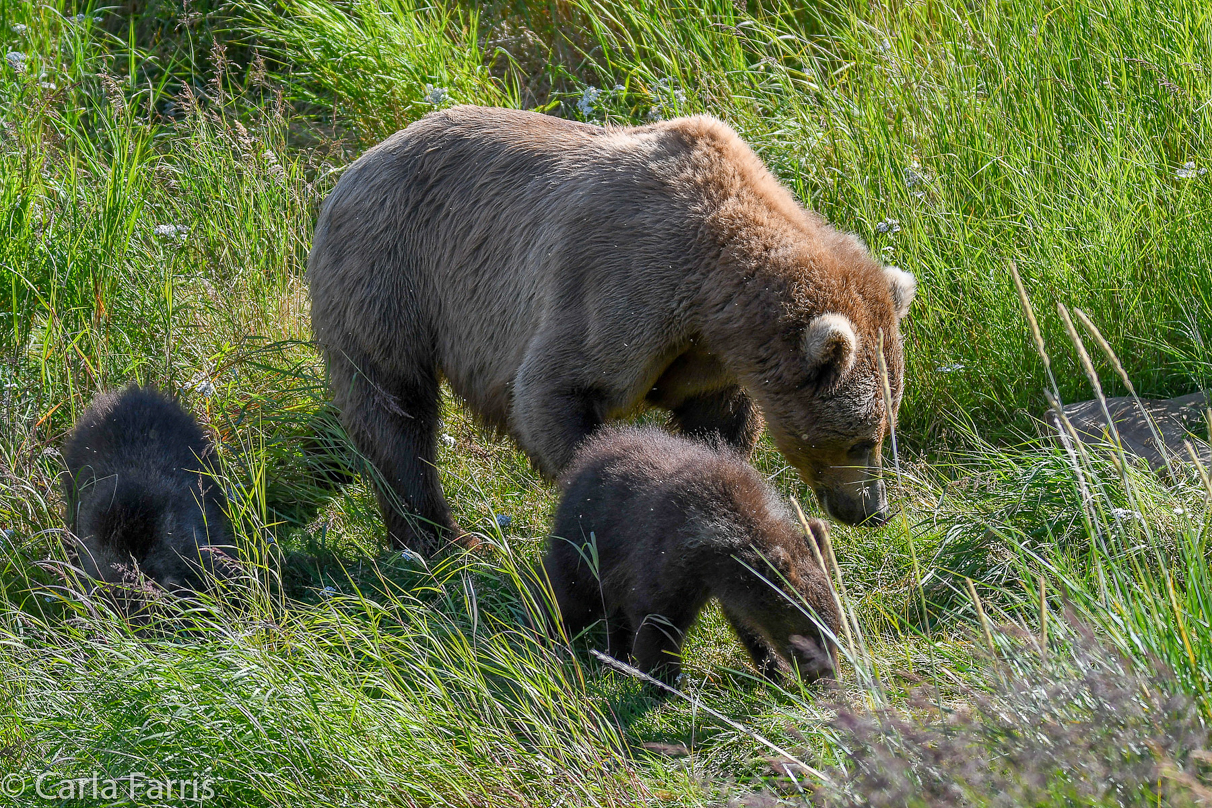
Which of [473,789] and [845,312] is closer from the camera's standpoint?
[473,789]

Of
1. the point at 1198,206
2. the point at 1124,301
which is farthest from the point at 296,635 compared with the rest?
the point at 1198,206

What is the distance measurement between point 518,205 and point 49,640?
2761 millimetres

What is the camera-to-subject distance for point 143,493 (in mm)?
4969

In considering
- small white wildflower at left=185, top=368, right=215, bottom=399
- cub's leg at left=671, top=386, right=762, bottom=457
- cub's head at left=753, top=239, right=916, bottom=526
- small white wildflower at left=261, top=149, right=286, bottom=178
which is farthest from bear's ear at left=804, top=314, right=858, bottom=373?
small white wildflower at left=261, top=149, right=286, bottom=178

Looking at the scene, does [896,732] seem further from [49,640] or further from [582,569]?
[49,640]

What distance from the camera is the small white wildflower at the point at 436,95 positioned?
7410 mm

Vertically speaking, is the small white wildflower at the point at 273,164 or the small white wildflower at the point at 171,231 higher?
the small white wildflower at the point at 273,164

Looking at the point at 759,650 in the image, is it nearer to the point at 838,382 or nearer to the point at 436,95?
the point at 838,382

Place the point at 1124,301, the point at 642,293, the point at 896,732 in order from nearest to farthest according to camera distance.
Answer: the point at 896,732 < the point at 642,293 < the point at 1124,301

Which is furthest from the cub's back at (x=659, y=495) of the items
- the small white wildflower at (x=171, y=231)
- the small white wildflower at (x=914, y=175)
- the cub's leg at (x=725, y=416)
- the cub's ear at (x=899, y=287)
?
the small white wildflower at (x=171, y=231)

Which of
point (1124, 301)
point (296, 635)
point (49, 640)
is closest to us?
point (296, 635)

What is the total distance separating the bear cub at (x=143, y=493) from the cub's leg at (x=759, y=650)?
1984mm

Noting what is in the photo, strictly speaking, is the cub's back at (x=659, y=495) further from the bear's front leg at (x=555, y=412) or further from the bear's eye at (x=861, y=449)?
the bear's eye at (x=861, y=449)

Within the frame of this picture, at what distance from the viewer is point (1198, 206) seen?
5.51 metres
